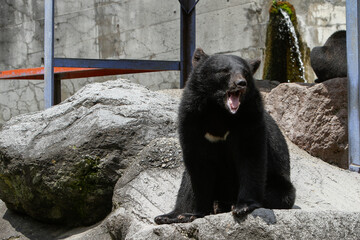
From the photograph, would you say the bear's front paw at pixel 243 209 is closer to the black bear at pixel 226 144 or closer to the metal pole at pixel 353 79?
the black bear at pixel 226 144

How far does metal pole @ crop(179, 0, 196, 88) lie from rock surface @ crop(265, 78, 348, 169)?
5.24 feet

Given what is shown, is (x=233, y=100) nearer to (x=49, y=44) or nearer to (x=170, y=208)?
(x=170, y=208)

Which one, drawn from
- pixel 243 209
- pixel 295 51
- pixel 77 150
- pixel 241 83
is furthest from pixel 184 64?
pixel 243 209

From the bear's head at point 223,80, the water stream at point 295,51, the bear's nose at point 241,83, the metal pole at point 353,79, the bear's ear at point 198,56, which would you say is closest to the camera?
the bear's nose at point 241,83

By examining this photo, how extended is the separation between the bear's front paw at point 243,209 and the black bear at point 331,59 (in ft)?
17.5

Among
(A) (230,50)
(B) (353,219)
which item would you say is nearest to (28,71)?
(A) (230,50)

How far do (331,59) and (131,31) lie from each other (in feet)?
15.0

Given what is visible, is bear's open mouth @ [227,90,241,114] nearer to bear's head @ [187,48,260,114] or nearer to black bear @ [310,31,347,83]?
bear's head @ [187,48,260,114]

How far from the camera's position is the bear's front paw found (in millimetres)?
2771

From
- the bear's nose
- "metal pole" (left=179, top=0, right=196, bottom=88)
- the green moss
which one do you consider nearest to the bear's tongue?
the bear's nose

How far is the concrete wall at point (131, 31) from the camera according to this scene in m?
9.41

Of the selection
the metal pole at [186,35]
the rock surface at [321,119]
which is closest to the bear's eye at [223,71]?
the rock surface at [321,119]

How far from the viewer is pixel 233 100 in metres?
3.02

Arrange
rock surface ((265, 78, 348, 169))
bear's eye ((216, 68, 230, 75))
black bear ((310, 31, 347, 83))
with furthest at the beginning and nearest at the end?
1. black bear ((310, 31, 347, 83))
2. rock surface ((265, 78, 348, 169))
3. bear's eye ((216, 68, 230, 75))
